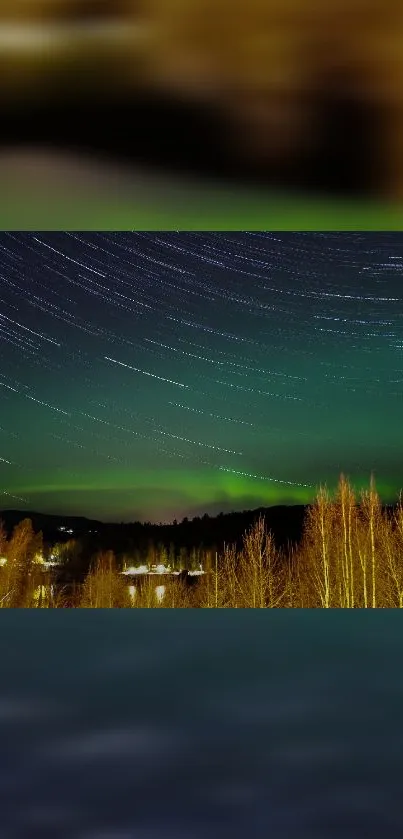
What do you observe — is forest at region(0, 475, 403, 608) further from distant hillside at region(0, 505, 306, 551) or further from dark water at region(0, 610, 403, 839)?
dark water at region(0, 610, 403, 839)

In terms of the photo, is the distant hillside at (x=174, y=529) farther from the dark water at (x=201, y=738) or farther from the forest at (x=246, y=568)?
the dark water at (x=201, y=738)

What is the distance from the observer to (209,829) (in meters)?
2.21

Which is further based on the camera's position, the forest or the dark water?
the forest

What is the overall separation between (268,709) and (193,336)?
49.2 ft
